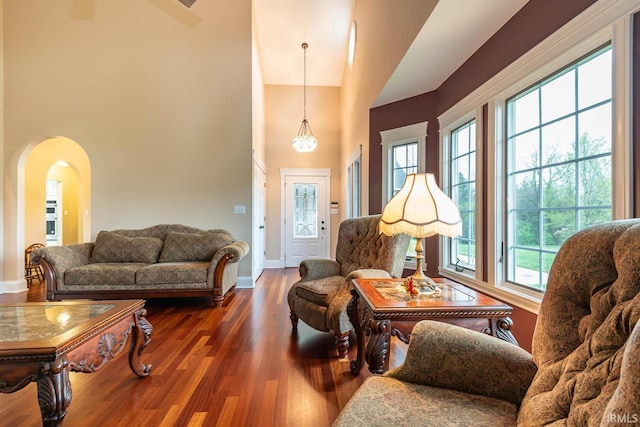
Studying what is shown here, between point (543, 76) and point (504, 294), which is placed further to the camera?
point (504, 294)

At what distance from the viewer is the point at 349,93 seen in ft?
18.3

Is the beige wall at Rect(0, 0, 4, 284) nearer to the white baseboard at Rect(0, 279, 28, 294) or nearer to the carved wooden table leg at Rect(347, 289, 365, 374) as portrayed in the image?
the white baseboard at Rect(0, 279, 28, 294)

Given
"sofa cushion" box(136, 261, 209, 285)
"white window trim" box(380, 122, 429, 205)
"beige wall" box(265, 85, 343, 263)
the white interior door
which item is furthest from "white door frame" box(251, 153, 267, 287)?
"white window trim" box(380, 122, 429, 205)

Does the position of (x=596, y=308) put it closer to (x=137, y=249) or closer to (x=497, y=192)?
(x=497, y=192)

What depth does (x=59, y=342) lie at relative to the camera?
4.33 feet

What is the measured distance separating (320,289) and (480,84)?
213 centimetres

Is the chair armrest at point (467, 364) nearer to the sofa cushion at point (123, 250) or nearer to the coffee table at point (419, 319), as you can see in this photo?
the coffee table at point (419, 319)

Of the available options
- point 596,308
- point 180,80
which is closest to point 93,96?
point 180,80

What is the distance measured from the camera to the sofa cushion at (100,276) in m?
3.55

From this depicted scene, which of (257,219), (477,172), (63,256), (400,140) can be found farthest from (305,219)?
(477,172)

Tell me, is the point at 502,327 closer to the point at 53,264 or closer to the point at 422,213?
the point at 422,213

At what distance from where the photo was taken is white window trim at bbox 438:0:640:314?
54.7 inches

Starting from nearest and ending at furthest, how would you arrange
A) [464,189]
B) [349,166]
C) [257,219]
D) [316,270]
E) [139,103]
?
[316,270] < [464,189] < [139,103] < [257,219] < [349,166]

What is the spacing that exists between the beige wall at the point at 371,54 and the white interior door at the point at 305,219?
3.39 feet
